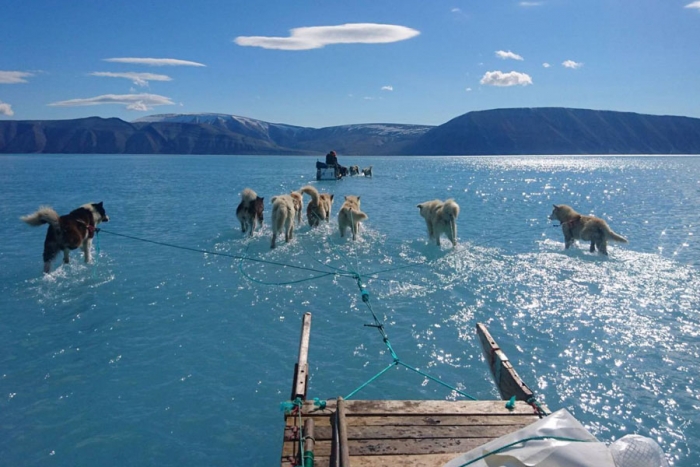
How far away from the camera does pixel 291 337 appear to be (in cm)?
806

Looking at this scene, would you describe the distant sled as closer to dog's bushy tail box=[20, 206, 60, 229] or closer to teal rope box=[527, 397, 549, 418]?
dog's bushy tail box=[20, 206, 60, 229]

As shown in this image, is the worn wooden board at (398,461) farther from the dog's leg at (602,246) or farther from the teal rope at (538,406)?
the dog's leg at (602,246)

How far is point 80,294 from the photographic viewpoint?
10297 millimetres

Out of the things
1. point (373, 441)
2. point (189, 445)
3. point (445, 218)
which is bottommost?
point (189, 445)

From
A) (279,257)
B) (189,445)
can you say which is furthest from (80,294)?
(189,445)

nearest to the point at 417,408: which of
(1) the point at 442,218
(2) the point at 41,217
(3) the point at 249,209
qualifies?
(1) the point at 442,218

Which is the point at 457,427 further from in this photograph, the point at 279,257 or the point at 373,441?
the point at 279,257

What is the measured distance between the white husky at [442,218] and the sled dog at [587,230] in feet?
12.3

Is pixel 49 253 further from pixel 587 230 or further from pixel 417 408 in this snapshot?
pixel 587 230

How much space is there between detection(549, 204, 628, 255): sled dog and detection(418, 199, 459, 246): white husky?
374cm

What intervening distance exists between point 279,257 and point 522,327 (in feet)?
24.6

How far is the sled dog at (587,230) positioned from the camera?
1373 cm

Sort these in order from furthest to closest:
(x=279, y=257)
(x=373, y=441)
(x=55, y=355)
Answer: (x=279, y=257) → (x=55, y=355) → (x=373, y=441)

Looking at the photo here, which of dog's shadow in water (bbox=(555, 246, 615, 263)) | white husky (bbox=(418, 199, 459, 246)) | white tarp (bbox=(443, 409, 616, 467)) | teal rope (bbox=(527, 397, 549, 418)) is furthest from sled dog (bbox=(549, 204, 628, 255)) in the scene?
white tarp (bbox=(443, 409, 616, 467))
